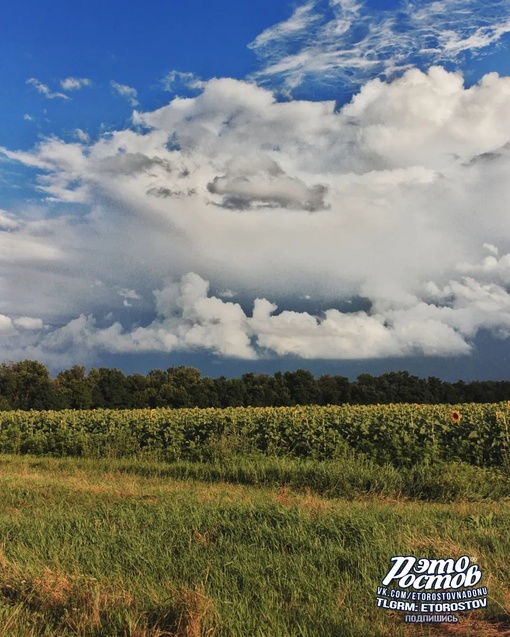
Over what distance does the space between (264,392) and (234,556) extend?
43.4 metres

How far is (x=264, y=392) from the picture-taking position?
48969mm

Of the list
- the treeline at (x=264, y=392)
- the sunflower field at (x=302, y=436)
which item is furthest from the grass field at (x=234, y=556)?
the treeline at (x=264, y=392)

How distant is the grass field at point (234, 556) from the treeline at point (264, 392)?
33.5m

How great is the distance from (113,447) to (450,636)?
15.7 m

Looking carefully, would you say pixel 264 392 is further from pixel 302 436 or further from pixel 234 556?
pixel 234 556

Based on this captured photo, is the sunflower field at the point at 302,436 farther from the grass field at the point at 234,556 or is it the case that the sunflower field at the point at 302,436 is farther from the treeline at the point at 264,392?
the treeline at the point at 264,392

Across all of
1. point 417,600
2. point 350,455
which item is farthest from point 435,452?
point 417,600

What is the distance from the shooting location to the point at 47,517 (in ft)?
27.3

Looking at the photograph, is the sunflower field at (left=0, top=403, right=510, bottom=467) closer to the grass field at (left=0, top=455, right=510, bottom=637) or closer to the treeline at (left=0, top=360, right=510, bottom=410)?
the grass field at (left=0, top=455, right=510, bottom=637)

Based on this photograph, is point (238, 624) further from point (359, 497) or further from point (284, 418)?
point (284, 418)

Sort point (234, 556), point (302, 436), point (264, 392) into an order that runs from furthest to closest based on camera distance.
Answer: point (264, 392) → point (302, 436) → point (234, 556)

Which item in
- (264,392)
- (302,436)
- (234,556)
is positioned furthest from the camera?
(264,392)

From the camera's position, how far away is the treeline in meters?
45.8

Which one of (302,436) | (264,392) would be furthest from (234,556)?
(264,392)
